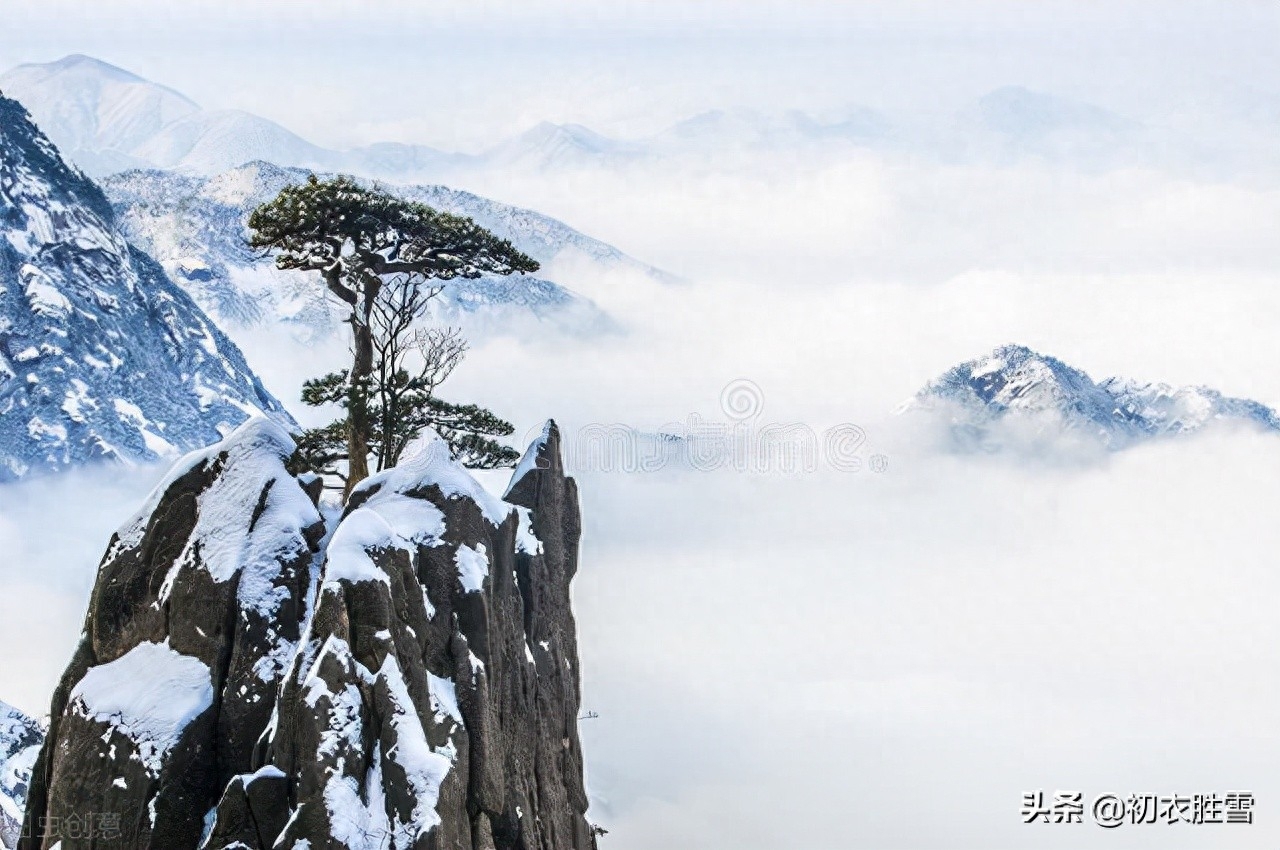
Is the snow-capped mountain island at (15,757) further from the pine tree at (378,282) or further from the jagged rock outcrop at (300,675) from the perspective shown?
the jagged rock outcrop at (300,675)

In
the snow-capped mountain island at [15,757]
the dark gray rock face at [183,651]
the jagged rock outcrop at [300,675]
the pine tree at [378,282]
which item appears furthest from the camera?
the snow-capped mountain island at [15,757]

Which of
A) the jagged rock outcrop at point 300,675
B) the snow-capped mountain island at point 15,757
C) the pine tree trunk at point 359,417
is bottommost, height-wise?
the jagged rock outcrop at point 300,675

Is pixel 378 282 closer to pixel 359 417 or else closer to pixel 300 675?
pixel 359 417

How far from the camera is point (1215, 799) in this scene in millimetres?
63062

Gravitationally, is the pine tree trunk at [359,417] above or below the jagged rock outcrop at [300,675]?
above

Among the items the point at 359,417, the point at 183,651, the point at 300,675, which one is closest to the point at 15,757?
the point at 359,417

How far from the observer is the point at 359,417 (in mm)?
43312

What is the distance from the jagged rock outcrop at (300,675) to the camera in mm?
Answer: 30109

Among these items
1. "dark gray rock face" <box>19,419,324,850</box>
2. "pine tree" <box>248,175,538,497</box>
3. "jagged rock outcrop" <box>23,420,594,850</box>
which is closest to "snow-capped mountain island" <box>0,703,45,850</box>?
"pine tree" <box>248,175,538,497</box>

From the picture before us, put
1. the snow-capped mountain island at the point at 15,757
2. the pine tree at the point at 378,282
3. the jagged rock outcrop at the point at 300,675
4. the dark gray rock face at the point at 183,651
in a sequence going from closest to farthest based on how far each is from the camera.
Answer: the jagged rock outcrop at the point at 300,675 → the dark gray rock face at the point at 183,651 → the pine tree at the point at 378,282 → the snow-capped mountain island at the point at 15,757

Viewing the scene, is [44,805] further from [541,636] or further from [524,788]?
[541,636]

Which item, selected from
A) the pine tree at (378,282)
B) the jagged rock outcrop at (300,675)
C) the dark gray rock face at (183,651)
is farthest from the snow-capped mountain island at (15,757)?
the jagged rock outcrop at (300,675)

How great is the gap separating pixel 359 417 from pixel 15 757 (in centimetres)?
9885

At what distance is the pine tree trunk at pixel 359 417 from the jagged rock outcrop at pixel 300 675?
17.0 ft
